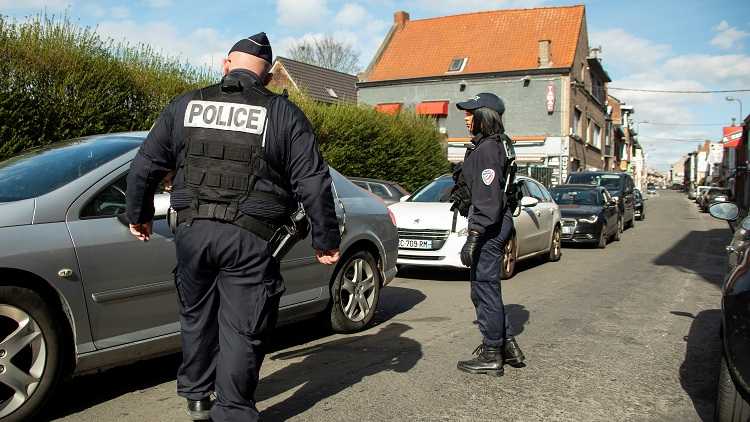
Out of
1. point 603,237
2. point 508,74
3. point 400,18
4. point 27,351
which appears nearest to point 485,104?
point 27,351

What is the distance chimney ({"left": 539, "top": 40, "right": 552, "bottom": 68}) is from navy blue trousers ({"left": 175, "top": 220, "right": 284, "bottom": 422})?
117 feet

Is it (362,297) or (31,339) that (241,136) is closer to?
(31,339)

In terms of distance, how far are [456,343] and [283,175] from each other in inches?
116

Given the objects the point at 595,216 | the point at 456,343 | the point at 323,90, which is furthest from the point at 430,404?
the point at 323,90

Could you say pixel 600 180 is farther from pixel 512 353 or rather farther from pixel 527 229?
pixel 512 353

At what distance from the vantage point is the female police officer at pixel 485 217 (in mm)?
4371

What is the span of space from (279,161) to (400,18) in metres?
42.2

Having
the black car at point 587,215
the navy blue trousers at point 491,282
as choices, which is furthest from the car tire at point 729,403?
the black car at point 587,215

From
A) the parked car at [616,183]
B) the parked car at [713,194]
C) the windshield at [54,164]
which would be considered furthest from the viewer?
the parked car at [713,194]

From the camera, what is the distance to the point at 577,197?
16.2 meters

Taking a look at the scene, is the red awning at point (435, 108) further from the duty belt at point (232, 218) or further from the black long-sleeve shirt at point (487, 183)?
the duty belt at point (232, 218)

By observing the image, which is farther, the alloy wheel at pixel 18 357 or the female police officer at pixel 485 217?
the female police officer at pixel 485 217

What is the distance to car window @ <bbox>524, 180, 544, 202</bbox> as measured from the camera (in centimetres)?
1127

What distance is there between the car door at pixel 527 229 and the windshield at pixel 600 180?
34.4 feet
